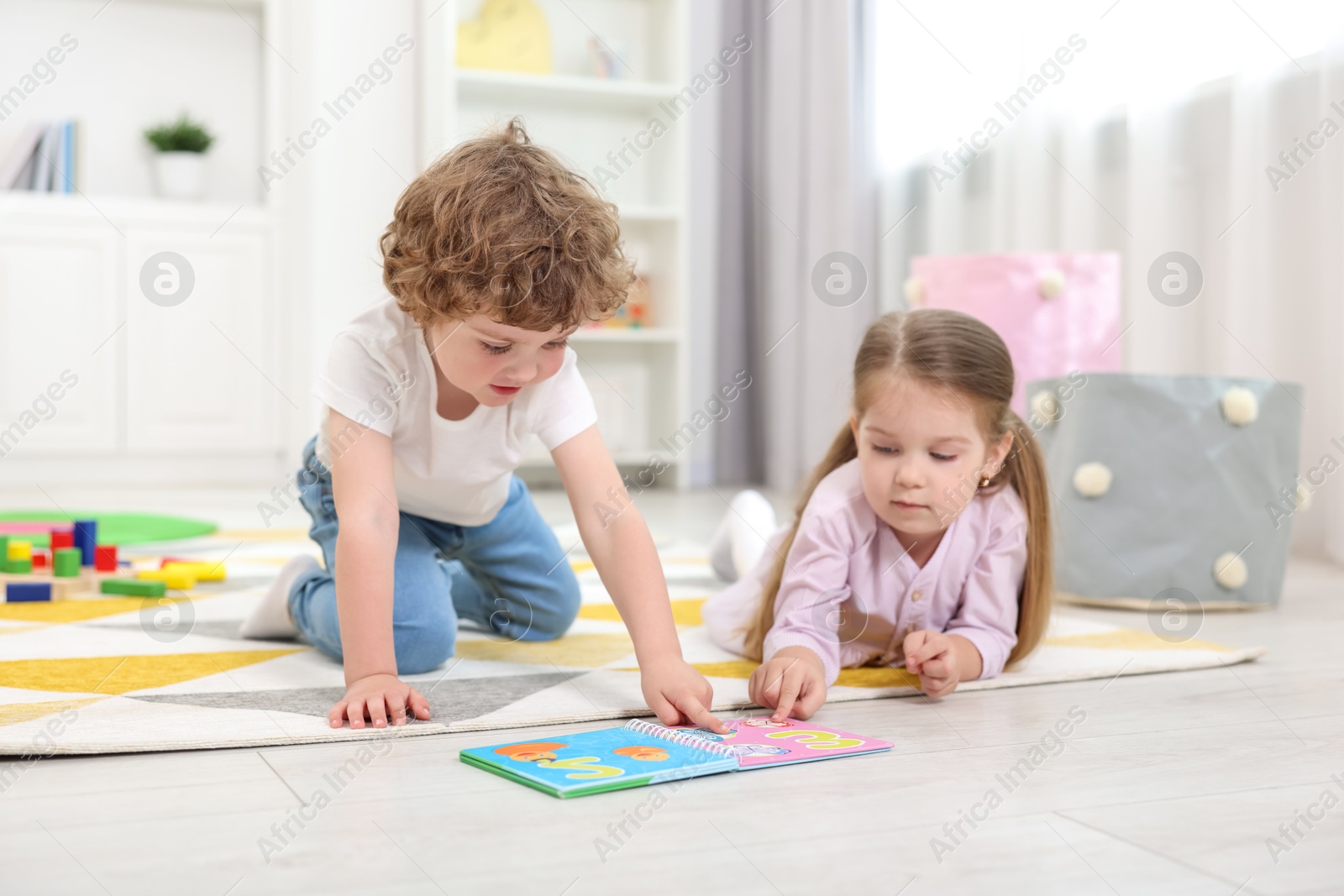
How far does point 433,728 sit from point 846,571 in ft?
1.27

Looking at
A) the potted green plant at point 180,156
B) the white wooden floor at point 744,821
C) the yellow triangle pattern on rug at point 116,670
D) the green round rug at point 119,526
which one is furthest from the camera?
the potted green plant at point 180,156

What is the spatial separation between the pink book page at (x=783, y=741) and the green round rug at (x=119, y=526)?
125 cm

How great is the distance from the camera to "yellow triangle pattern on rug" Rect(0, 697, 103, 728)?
826mm

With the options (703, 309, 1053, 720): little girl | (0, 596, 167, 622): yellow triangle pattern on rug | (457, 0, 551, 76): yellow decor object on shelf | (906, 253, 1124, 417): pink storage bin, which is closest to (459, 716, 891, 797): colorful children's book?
(703, 309, 1053, 720): little girl

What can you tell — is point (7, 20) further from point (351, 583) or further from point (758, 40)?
point (351, 583)

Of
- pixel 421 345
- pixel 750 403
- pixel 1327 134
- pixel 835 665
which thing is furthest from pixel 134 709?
pixel 750 403

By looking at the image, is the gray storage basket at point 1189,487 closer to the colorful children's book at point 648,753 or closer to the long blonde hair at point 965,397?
the long blonde hair at point 965,397

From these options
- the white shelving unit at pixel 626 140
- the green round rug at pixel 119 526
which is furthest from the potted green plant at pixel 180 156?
the green round rug at pixel 119 526

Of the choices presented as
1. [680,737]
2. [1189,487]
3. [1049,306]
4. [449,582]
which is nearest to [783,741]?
[680,737]

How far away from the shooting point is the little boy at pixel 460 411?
83 cm

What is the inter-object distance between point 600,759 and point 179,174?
117 inches

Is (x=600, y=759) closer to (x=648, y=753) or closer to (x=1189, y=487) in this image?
(x=648, y=753)

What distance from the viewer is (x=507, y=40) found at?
3.05m

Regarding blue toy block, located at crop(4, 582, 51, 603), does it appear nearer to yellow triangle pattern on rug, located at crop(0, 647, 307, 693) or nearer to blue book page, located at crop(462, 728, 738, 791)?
yellow triangle pattern on rug, located at crop(0, 647, 307, 693)
